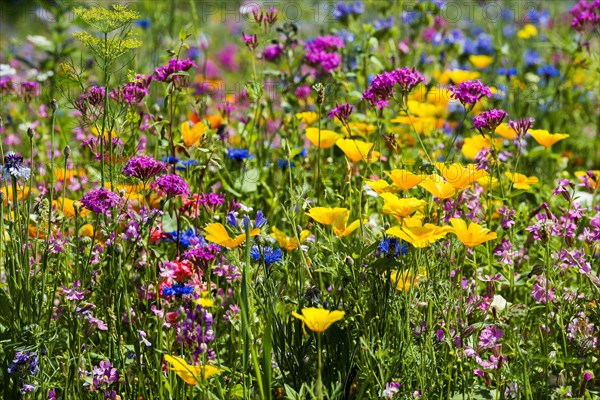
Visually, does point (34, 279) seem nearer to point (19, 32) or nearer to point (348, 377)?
point (348, 377)

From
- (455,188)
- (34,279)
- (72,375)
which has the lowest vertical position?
(72,375)

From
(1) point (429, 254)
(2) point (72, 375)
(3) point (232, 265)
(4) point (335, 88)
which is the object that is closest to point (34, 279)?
(2) point (72, 375)

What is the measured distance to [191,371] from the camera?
1.76 m

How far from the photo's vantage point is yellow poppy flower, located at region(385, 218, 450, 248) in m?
1.80

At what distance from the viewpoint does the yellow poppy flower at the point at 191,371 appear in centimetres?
175

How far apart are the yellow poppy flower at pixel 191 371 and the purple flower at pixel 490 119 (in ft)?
3.39

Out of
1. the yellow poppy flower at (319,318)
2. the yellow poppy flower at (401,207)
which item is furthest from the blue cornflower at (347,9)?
the yellow poppy flower at (319,318)

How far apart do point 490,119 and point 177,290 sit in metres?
0.99

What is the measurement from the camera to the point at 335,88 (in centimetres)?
322

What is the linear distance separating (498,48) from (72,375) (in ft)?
9.79

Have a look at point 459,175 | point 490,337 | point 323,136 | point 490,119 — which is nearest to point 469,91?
point 490,119

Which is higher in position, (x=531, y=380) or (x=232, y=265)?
(x=232, y=265)

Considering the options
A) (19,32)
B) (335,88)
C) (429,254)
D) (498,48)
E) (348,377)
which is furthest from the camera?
(19,32)

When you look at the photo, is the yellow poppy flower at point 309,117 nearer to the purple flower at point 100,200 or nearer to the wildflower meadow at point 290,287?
the wildflower meadow at point 290,287
